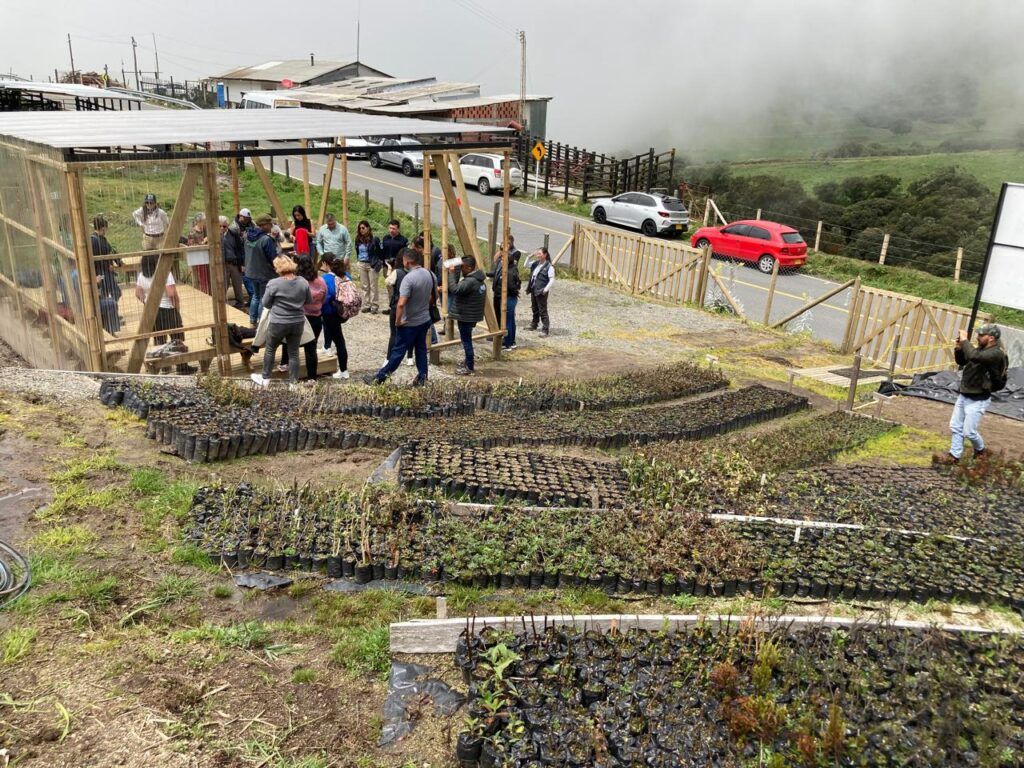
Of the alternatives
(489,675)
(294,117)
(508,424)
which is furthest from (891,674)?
(294,117)

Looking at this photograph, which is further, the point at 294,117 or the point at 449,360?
the point at 294,117

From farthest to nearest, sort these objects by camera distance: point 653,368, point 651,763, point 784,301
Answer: point 784,301
point 653,368
point 651,763

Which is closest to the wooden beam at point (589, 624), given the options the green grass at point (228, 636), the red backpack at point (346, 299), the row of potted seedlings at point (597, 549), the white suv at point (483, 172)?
the row of potted seedlings at point (597, 549)

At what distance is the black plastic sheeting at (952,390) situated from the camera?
11125mm

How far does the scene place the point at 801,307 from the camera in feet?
55.5

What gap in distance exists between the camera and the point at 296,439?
779 centimetres

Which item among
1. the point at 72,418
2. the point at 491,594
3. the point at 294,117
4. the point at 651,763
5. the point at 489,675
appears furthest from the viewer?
the point at 294,117

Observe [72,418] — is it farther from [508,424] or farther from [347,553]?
[508,424]

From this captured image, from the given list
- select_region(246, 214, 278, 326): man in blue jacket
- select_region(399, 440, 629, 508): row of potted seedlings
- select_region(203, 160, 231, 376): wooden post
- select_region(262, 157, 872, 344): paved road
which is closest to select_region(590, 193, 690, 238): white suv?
select_region(262, 157, 872, 344): paved road

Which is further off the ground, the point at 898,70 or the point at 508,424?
the point at 898,70

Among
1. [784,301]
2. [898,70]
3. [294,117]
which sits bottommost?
[784,301]

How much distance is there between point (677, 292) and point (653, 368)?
21.3 ft

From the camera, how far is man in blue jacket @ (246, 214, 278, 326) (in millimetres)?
10898

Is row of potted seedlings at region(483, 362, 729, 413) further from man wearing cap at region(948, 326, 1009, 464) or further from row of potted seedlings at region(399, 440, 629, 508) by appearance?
man wearing cap at region(948, 326, 1009, 464)
